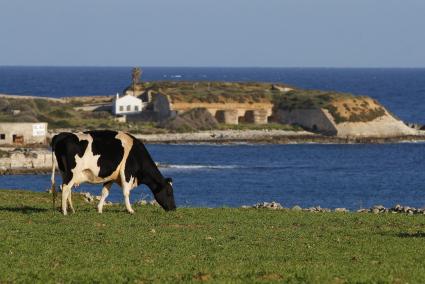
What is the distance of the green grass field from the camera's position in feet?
54.5

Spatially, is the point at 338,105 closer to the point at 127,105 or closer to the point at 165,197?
the point at 127,105

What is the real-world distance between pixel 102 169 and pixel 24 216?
2.03 m

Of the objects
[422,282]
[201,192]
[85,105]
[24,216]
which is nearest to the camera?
[422,282]

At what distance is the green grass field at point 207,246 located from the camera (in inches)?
655

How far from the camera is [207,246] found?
2008 cm

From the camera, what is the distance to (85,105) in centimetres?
14500

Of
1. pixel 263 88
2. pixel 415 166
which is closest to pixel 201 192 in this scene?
pixel 415 166

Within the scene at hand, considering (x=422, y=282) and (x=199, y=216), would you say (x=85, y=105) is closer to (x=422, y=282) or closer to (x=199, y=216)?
(x=199, y=216)

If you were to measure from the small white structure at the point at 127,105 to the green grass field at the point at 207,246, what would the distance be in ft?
338

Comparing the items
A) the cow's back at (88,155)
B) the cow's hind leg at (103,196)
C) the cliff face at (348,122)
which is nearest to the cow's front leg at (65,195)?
the cow's back at (88,155)

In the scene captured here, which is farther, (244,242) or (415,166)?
Result: (415,166)

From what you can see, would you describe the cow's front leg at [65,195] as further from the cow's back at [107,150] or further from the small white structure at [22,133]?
the small white structure at [22,133]

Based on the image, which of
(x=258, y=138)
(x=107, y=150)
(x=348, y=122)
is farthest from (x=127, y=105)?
(x=107, y=150)

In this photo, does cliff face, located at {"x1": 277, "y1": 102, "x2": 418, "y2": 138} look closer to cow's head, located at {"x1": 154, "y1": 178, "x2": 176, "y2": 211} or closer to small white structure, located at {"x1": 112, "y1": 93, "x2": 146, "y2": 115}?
small white structure, located at {"x1": 112, "y1": 93, "x2": 146, "y2": 115}
